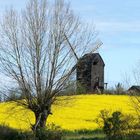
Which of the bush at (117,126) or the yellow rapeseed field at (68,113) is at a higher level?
Result: the yellow rapeseed field at (68,113)

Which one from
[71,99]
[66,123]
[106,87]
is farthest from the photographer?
[106,87]

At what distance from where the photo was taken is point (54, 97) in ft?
94.1

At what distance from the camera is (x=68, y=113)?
3866cm

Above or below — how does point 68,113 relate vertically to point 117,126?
above

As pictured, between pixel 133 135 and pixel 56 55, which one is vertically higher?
pixel 56 55

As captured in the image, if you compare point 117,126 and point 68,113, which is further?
point 68,113

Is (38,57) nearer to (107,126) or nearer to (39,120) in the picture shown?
(39,120)

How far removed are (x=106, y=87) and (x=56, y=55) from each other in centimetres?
3935

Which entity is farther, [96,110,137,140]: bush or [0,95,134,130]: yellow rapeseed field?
[0,95,134,130]: yellow rapeseed field

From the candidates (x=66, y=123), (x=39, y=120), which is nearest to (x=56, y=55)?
(x=39, y=120)

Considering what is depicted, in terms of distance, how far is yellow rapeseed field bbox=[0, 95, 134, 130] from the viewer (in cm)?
3181

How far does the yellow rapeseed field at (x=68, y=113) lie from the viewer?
104 feet

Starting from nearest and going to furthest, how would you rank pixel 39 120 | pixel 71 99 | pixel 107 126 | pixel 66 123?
pixel 107 126 < pixel 39 120 < pixel 71 99 < pixel 66 123

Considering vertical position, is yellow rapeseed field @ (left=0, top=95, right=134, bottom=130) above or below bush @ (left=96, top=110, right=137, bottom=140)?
above
